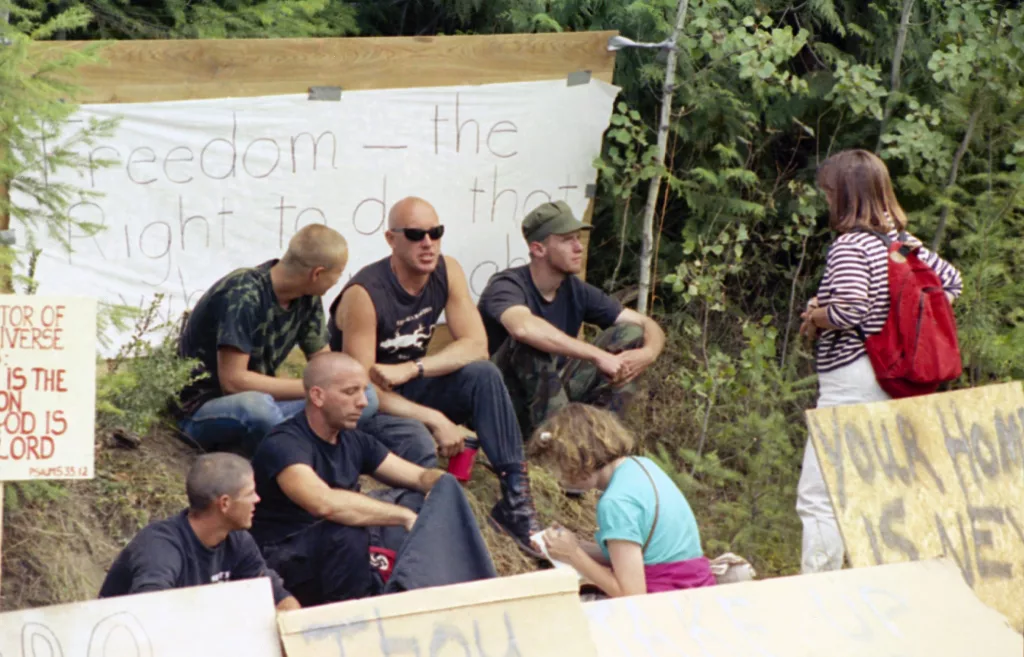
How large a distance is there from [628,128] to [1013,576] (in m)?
4.58

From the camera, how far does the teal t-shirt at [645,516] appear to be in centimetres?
441

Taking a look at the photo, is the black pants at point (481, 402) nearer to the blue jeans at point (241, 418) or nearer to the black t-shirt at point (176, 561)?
the blue jeans at point (241, 418)

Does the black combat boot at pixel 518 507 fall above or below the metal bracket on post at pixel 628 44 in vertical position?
below

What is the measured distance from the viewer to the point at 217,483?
174 inches

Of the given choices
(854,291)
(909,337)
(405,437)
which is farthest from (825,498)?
(405,437)

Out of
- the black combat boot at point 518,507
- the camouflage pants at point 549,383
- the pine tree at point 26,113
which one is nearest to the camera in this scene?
the pine tree at point 26,113

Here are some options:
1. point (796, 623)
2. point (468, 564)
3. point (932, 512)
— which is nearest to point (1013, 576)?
point (932, 512)

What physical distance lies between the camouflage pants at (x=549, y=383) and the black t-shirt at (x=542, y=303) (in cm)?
13

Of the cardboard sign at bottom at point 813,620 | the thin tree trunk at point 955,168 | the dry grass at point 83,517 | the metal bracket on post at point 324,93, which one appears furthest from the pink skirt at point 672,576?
the thin tree trunk at point 955,168

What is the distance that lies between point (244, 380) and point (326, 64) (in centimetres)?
206

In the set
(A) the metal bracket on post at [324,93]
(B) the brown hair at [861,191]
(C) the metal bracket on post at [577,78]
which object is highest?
(C) the metal bracket on post at [577,78]

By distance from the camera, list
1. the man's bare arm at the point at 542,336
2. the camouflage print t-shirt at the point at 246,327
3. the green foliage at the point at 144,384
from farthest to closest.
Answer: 1. the man's bare arm at the point at 542,336
2. the green foliage at the point at 144,384
3. the camouflage print t-shirt at the point at 246,327

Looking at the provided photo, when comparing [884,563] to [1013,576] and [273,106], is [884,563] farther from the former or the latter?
[273,106]

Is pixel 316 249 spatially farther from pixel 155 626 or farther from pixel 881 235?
pixel 155 626
